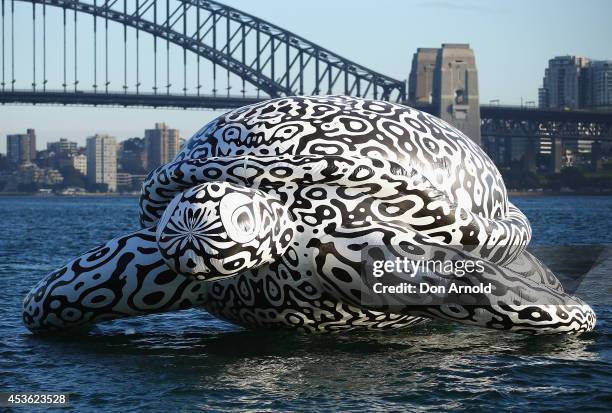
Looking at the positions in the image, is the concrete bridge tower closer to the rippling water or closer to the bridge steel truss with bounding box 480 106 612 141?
the bridge steel truss with bounding box 480 106 612 141

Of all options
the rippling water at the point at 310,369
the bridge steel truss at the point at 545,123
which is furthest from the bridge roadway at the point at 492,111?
the rippling water at the point at 310,369

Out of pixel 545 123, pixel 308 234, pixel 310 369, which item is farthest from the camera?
pixel 545 123

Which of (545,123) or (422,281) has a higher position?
(545,123)

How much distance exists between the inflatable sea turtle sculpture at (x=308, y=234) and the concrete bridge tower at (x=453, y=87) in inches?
4579

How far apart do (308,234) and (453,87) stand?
128 m

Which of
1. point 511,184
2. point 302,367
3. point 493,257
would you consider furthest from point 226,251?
point 511,184

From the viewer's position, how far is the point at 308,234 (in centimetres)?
891

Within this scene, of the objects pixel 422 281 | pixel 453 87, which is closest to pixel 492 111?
pixel 453 87

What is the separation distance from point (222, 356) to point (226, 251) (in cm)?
137

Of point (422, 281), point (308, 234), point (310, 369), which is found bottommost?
point (310, 369)

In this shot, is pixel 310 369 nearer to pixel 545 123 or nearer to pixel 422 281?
pixel 422 281

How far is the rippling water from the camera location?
7.68 meters

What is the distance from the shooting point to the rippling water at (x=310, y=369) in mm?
7676

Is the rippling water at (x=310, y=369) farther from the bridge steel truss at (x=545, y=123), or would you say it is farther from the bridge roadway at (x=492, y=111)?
the bridge steel truss at (x=545, y=123)
